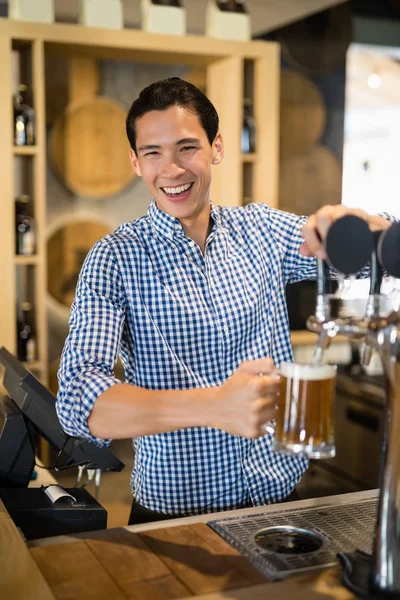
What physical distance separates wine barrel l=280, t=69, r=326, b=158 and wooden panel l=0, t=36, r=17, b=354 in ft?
5.61

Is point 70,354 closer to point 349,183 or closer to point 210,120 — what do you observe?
point 210,120

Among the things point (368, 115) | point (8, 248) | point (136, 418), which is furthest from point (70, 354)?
point (368, 115)

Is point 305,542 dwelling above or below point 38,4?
below

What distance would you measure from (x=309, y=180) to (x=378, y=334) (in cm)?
359

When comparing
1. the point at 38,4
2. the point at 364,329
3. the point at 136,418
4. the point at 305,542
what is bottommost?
the point at 305,542

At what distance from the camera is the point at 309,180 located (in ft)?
15.3

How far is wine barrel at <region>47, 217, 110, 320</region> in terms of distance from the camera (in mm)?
4180

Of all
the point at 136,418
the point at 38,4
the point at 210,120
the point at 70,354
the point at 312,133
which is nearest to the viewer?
the point at 136,418

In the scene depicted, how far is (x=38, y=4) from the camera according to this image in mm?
3600

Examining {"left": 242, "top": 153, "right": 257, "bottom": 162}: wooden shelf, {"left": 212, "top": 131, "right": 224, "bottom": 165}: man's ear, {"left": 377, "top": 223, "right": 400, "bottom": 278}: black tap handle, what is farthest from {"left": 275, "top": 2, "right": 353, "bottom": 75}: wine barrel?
{"left": 377, "top": 223, "right": 400, "bottom": 278}: black tap handle

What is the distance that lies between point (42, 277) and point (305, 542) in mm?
2516

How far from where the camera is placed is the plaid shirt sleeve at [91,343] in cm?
143

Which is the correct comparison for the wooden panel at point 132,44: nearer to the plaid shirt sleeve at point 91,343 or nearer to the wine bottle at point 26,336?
the wine bottle at point 26,336

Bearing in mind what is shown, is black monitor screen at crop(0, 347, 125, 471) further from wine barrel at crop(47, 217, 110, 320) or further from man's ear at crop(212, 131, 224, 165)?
wine barrel at crop(47, 217, 110, 320)
